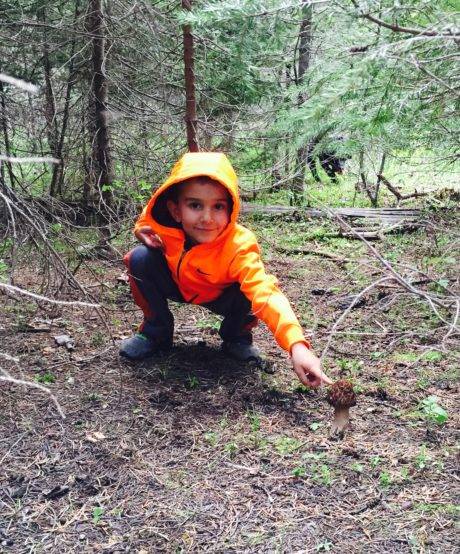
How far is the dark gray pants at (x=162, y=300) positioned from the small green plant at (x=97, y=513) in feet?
5.07

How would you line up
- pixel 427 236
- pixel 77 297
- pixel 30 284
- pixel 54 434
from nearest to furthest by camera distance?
pixel 54 434 < pixel 77 297 < pixel 30 284 < pixel 427 236

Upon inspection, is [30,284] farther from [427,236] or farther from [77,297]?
[427,236]

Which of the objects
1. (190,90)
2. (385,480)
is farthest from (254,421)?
(190,90)

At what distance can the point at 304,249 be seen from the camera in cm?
668

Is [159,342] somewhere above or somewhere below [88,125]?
below

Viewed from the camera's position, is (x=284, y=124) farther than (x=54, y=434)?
Yes

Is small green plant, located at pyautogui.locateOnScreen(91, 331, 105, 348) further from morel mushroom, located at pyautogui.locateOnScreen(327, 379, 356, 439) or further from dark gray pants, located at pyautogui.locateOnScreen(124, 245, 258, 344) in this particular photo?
morel mushroom, located at pyautogui.locateOnScreen(327, 379, 356, 439)

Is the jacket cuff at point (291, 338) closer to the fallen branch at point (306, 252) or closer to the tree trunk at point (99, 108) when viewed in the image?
the fallen branch at point (306, 252)

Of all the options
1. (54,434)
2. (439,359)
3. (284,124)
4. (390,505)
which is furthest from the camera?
(284,124)

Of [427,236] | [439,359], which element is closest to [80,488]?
[439,359]

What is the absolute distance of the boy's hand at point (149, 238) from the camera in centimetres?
374

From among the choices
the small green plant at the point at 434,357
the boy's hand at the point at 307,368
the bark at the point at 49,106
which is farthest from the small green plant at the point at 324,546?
the bark at the point at 49,106

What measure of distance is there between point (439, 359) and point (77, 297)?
3010mm

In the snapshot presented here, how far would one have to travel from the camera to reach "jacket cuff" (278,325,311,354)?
9.72 feet
